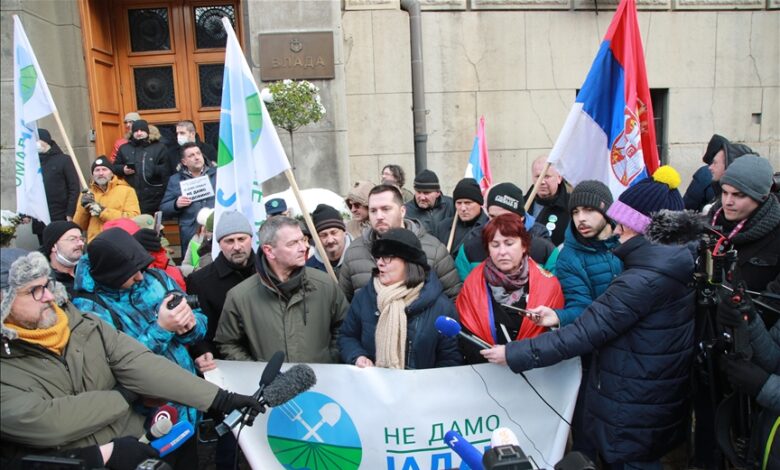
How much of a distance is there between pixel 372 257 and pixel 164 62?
690cm

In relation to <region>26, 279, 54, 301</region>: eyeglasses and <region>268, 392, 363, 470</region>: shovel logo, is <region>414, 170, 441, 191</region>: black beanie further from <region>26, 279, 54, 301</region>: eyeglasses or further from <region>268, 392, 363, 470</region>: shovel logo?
<region>26, 279, 54, 301</region>: eyeglasses

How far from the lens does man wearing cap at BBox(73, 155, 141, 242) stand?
599 centimetres

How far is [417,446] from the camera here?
312 cm

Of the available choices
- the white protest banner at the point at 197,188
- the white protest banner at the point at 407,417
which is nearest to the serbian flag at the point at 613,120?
the white protest banner at the point at 407,417

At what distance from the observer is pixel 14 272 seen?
216 centimetres

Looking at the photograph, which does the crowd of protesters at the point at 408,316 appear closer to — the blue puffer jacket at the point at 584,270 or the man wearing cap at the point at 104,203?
the blue puffer jacket at the point at 584,270

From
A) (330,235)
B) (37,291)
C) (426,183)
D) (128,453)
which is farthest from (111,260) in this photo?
(426,183)

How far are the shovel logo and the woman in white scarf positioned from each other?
307mm

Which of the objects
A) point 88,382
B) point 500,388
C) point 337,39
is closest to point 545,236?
point 500,388

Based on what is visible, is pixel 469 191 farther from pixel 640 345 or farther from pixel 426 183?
pixel 640 345

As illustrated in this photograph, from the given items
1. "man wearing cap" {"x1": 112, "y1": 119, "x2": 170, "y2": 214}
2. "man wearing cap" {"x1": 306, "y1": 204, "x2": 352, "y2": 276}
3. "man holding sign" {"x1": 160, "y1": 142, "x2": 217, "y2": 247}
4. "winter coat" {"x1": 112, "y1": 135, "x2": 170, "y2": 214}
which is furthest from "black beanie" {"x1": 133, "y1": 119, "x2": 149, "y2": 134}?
"man wearing cap" {"x1": 306, "y1": 204, "x2": 352, "y2": 276}

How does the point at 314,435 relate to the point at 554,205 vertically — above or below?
below

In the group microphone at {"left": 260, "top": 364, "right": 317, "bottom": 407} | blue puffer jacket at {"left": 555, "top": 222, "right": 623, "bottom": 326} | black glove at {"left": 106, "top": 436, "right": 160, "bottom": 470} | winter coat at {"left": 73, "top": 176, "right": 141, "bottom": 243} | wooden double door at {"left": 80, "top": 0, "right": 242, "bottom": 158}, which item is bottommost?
black glove at {"left": 106, "top": 436, "right": 160, "bottom": 470}

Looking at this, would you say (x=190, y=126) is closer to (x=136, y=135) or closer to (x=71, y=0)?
(x=136, y=135)
